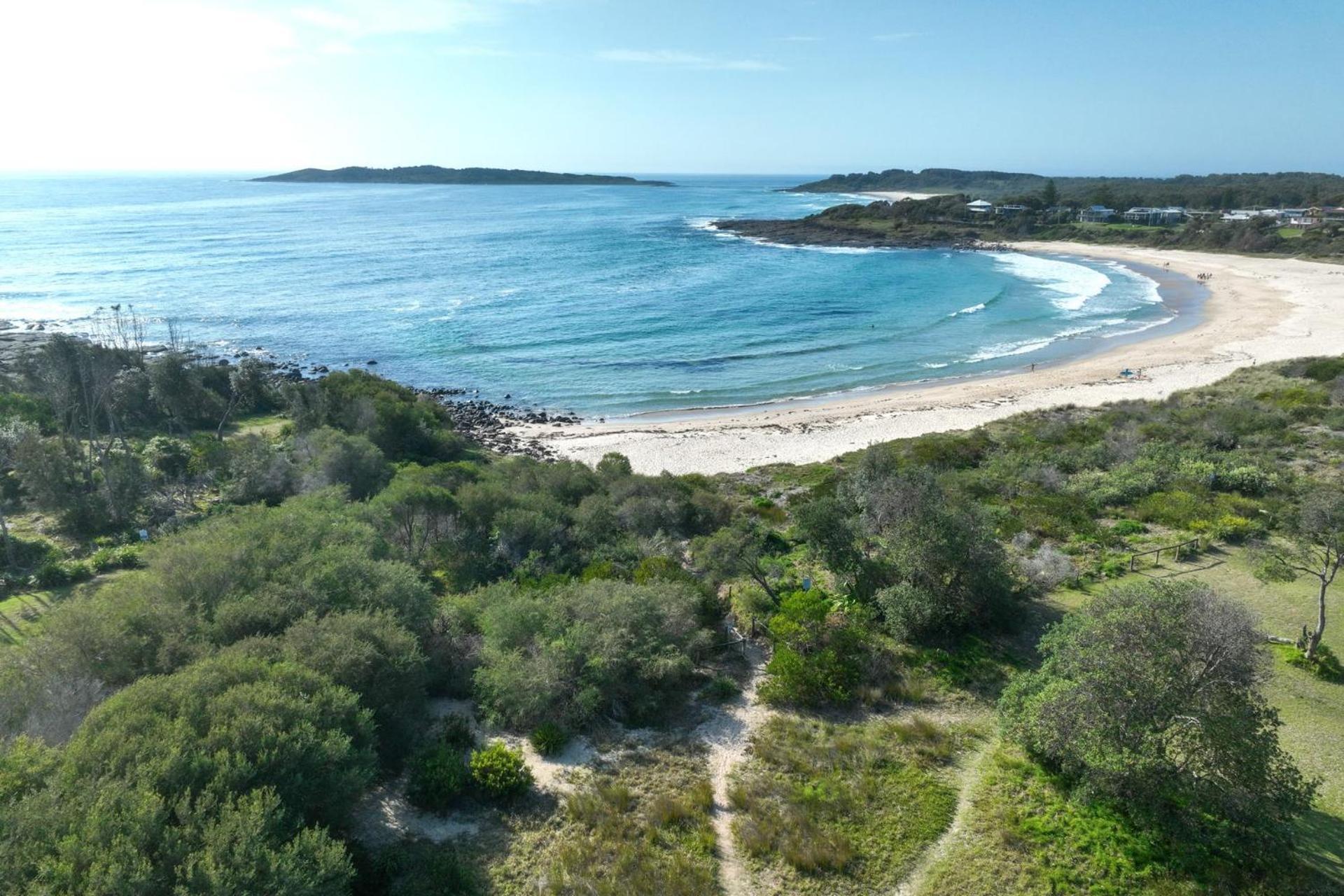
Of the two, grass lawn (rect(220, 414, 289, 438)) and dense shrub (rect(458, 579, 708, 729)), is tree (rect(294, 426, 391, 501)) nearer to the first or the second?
grass lawn (rect(220, 414, 289, 438))

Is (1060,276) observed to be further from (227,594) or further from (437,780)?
(227,594)

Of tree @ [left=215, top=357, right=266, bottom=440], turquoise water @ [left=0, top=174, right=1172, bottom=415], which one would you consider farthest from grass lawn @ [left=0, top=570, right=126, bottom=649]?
turquoise water @ [left=0, top=174, right=1172, bottom=415]

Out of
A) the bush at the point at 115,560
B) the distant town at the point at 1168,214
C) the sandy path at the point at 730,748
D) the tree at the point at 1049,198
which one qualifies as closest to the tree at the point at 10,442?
the bush at the point at 115,560

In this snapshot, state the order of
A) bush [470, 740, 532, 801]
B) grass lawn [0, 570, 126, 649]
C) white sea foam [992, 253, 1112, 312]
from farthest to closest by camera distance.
Result: white sea foam [992, 253, 1112, 312] → grass lawn [0, 570, 126, 649] → bush [470, 740, 532, 801]

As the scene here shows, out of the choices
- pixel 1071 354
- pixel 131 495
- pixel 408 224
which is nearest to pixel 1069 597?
pixel 131 495

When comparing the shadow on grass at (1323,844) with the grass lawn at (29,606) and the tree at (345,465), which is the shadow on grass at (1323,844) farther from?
the tree at (345,465)

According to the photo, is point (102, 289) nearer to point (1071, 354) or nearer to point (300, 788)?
point (300, 788)
